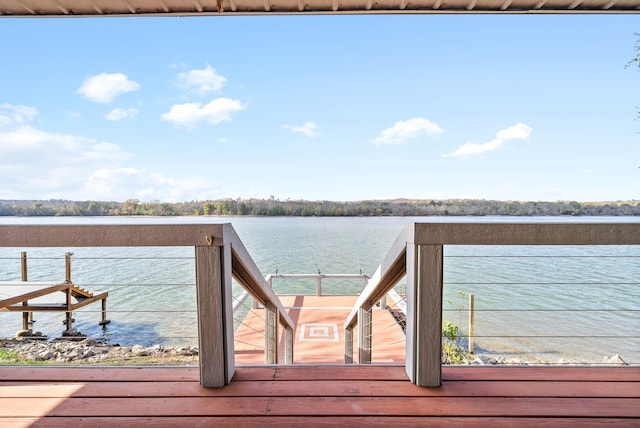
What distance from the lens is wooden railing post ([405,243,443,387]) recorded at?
4.15 feet

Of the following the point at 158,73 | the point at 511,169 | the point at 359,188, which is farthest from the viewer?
the point at 359,188

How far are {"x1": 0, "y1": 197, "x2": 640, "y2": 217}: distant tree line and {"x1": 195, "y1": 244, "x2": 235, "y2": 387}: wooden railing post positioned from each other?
338 inches

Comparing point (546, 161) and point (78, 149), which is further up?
point (78, 149)

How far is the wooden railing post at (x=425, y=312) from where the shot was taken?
126 centimetres

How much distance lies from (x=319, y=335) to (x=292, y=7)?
4937 millimetres

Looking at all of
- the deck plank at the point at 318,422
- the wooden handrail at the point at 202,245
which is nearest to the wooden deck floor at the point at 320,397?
the deck plank at the point at 318,422

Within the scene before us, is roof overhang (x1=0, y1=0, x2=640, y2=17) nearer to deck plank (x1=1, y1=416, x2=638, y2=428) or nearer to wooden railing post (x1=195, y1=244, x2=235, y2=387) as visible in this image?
wooden railing post (x1=195, y1=244, x2=235, y2=387)

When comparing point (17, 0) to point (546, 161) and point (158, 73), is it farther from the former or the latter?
point (546, 161)

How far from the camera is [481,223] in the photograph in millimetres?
1230

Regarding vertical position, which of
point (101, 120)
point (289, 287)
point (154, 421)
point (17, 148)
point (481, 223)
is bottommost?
point (289, 287)

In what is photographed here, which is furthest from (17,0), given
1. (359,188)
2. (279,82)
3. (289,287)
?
(359,188)

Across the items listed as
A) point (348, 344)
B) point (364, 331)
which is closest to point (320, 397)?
point (364, 331)

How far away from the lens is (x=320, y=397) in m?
1.25

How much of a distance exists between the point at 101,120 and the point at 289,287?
31523 millimetres
